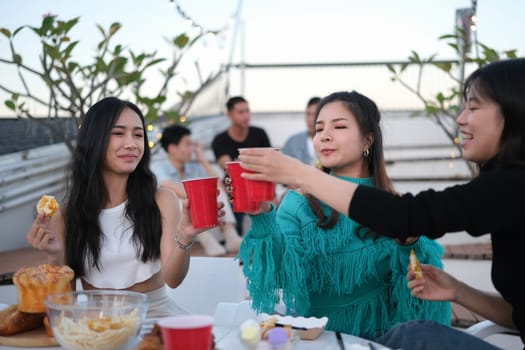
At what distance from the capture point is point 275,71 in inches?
348

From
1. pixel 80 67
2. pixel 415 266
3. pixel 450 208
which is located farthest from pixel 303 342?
pixel 80 67

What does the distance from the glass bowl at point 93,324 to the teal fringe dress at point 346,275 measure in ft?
2.40

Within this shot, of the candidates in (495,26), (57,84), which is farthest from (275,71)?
(57,84)

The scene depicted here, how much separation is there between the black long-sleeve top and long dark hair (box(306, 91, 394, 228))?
0.77 meters

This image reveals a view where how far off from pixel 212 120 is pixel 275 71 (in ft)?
4.08

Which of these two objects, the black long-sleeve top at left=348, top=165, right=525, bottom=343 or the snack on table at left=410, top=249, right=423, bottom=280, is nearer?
the black long-sleeve top at left=348, top=165, right=525, bottom=343

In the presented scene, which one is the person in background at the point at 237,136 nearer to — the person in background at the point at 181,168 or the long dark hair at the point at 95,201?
the person in background at the point at 181,168

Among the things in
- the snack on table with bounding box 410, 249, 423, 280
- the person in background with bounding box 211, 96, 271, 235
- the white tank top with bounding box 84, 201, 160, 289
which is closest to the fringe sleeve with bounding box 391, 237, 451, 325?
the snack on table with bounding box 410, 249, 423, 280

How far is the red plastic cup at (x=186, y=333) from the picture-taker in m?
1.08

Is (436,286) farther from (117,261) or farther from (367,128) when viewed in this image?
(117,261)

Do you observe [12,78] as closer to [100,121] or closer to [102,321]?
[100,121]

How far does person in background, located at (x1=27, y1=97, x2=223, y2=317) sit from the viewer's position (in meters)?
2.31

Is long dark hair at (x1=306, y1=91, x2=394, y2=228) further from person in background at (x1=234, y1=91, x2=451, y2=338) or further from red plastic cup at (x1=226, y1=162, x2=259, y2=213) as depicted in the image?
red plastic cup at (x1=226, y1=162, x2=259, y2=213)

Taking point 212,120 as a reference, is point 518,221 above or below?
below
